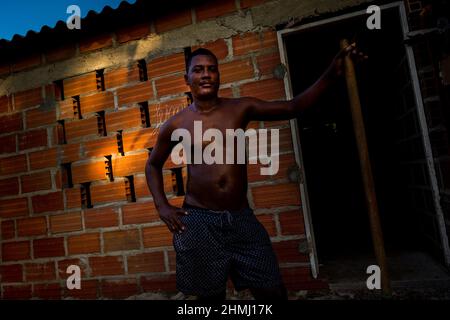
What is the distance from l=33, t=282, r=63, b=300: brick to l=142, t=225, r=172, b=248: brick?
1.19 meters

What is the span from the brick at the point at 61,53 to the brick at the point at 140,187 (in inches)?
62.2

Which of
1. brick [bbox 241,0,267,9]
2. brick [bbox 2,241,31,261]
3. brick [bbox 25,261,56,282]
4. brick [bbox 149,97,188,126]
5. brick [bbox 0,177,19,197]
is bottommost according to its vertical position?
brick [bbox 25,261,56,282]

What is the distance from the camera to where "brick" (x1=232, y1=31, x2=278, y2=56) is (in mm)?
2977

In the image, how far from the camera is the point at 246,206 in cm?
205

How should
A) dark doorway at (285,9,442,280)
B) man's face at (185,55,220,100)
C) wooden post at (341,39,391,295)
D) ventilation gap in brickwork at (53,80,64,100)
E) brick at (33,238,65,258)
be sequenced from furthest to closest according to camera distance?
1. dark doorway at (285,9,442,280)
2. ventilation gap in brickwork at (53,80,64,100)
3. brick at (33,238,65,258)
4. man's face at (185,55,220,100)
5. wooden post at (341,39,391,295)

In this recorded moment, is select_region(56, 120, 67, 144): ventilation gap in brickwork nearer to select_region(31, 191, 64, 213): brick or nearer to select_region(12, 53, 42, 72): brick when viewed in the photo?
select_region(31, 191, 64, 213): brick

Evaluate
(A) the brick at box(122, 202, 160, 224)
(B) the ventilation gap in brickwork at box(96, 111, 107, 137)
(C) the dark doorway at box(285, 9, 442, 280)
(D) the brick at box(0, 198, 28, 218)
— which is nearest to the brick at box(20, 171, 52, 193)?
(D) the brick at box(0, 198, 28, 218)

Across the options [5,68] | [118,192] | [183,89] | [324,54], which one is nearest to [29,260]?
[118,192]

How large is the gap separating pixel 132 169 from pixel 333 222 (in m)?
4.26

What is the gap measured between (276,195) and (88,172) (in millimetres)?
1972

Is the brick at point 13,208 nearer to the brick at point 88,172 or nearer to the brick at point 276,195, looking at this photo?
the brick at point 88,172

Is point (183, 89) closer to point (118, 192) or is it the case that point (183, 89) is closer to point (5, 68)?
point (118, 192)
